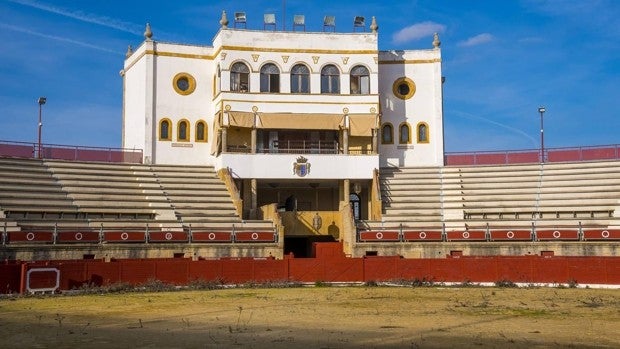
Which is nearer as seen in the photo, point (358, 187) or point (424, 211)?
point (424, 211)

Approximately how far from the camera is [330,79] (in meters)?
47.3

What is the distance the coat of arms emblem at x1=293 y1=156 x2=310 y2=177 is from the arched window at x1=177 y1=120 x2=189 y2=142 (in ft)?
24.7

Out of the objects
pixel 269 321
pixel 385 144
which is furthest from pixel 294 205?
pixel 269 321

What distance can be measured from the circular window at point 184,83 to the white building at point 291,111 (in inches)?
2.6

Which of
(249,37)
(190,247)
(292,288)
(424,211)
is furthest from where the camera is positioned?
(249,37)

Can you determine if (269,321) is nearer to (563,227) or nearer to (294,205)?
(563,227)

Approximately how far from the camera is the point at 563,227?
39156mm

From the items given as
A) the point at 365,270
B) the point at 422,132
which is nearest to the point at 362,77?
the point at 422,132

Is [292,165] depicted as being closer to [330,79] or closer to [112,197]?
[330,79]

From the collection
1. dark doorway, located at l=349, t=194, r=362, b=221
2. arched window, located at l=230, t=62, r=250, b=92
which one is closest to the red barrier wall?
dark doorway, located at l=349, t=194, r=362, b=221

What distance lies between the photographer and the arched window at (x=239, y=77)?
4622cm

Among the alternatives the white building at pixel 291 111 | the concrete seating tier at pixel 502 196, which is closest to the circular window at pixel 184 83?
the white building at pixel 291 111

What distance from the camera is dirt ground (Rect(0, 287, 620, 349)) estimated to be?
16375 mm

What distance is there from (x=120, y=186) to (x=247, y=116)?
8536mm
